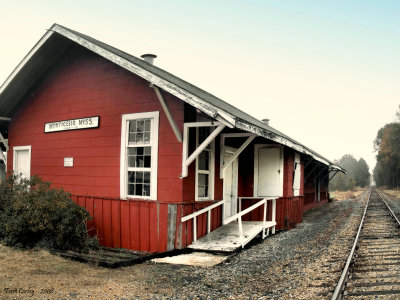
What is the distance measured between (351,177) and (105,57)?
69.5m

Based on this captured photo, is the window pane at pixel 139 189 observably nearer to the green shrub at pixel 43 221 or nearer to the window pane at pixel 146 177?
the window pane at pixel 146 177

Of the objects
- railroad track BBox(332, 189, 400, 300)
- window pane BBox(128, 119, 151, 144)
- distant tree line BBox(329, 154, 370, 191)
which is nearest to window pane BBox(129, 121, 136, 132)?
window pane BBox(128, 119, 151, 144)

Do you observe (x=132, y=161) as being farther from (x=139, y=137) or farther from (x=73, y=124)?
(x=73, y=124)

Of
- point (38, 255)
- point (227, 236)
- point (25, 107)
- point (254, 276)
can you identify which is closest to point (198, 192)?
point (227, 236)

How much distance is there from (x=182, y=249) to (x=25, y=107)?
23.3 feet

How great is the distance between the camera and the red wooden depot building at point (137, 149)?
8164 mm

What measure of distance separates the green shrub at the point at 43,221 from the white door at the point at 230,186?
380cm

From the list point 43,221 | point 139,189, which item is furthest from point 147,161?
point 43,221

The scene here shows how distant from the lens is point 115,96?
30.7ft

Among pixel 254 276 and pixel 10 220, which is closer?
pixel 254 276

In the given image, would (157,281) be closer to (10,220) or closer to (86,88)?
(10,220)

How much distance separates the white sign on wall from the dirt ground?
3.54 metres

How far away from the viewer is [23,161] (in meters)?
12.1

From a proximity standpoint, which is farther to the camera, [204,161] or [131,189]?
[204,161]
